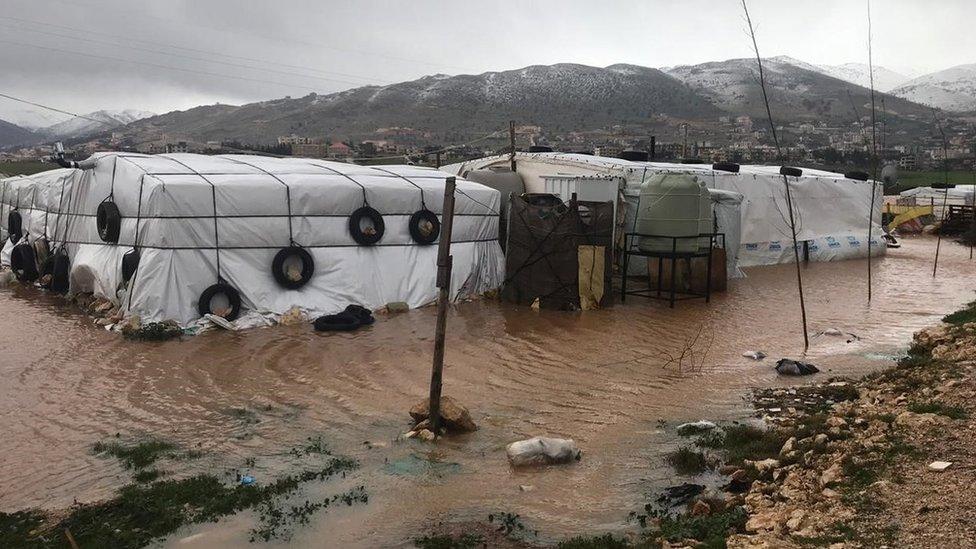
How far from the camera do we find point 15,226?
22.8 metres

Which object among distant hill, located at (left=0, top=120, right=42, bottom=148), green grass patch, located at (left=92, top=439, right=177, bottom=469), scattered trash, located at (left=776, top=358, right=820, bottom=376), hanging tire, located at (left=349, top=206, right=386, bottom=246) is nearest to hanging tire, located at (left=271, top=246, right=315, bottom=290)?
hanging tire, located at (left=349, top=206, right=386, bottom=246)

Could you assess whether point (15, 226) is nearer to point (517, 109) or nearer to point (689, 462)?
point (689, 462)

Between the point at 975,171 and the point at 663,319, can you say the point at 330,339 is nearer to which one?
the point at 663,319

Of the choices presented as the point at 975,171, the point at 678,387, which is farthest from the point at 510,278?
the point at 975,171

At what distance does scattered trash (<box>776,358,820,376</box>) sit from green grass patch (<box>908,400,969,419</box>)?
10.1ft

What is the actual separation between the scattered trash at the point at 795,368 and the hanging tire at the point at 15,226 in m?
21.6

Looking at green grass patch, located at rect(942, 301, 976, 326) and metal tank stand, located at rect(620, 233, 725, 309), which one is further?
metal tank stand, located at rect(620, 233, 725, 309)

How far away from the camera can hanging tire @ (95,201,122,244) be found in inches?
584

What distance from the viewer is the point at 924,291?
19.1 meters

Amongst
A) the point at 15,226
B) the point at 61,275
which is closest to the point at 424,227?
the point at 61,275

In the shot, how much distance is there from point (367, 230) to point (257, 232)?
228cm

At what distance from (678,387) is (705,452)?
2.66 metres

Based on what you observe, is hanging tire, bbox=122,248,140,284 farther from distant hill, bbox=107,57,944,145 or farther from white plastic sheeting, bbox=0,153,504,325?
distant hill, bbox=107,57,944,145

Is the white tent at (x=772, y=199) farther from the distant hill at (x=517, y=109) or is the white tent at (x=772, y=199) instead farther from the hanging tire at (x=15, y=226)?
the distant hill at (x=517, y=109)
